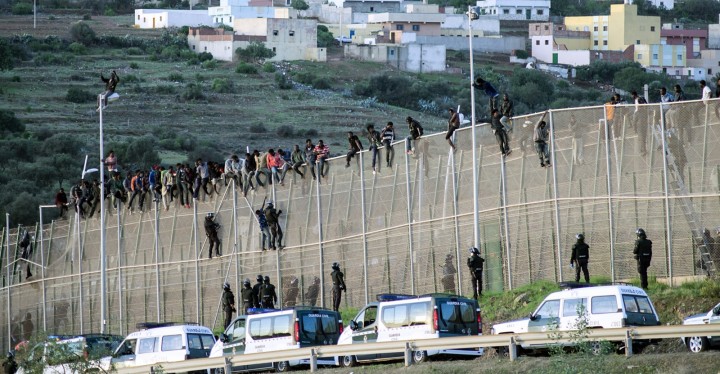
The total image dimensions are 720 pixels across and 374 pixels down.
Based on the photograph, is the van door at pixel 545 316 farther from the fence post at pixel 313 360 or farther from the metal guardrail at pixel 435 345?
the fence post at pixel 313 360

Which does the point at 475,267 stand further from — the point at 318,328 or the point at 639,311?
the point at 639,311

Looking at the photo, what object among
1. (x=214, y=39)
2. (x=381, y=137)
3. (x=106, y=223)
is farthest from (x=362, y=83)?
(x=381, y=137)

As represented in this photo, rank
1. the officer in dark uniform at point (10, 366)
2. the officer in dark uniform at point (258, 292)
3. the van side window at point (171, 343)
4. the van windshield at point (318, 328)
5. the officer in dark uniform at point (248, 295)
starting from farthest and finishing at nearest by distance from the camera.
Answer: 1. the officer in dark uniform at point (258, 292)
2. the officer in dark uniform at point (248, 295)
3. the officer in dark uniform at point (10, 366)
4. the van side window at point (171, 343)
5. the van windshield at point (318, 328)

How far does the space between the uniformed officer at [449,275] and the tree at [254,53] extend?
445 feet

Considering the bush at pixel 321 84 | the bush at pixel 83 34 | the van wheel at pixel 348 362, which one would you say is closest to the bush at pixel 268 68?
the bush at pixel 321 84

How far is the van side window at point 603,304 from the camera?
35344mm

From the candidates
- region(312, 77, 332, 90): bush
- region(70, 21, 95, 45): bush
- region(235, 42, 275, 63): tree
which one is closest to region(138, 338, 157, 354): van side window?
region(312, 77, 332, 90): bush

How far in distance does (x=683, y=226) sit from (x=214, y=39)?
486ft

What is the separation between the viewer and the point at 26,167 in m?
112

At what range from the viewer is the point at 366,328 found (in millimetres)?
39094

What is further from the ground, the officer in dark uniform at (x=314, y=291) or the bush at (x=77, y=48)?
the bush at (x=77, y=48)

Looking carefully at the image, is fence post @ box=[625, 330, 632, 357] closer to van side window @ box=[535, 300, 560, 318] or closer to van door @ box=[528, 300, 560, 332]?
van door @ box=[528, 300, 560, 332]

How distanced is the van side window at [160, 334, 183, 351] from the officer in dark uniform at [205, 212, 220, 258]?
49.0 ft

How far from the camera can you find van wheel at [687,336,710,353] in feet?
110
